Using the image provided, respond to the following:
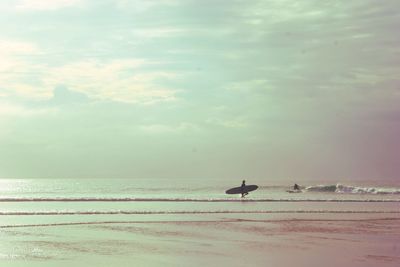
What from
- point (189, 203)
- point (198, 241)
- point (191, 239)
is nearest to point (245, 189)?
point (189, 203)

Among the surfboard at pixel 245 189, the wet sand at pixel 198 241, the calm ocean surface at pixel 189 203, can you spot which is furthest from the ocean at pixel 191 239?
the surfboard at pixel 245 189

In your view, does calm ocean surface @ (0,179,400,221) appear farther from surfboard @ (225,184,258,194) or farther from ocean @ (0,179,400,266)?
ocean @ (0,179,400,266)

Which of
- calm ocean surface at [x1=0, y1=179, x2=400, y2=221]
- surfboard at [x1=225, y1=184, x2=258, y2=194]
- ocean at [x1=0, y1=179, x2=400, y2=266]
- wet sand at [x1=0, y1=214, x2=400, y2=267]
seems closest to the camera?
wet sand at [x1=0, y1=214, x2=400, y2=267]

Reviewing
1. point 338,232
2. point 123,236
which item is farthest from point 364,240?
point 123,236

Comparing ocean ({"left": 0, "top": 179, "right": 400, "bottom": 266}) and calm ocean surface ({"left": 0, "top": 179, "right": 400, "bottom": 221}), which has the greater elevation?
calm ocean surface ({"left": 0, "top": 179, "right": 400, "bottom": 221})

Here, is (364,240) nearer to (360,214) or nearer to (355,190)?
(360,214)

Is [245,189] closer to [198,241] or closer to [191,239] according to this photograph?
[191,239]

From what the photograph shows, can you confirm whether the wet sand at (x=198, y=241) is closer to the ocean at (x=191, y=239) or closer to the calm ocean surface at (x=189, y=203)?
the ocean at (x=191, y=239)

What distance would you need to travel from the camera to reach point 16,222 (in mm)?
29391

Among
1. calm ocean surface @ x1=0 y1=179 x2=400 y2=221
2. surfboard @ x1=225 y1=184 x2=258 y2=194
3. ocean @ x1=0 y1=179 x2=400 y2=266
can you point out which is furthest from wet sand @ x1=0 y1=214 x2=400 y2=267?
surfboard @ x1=225 y1=184 x2=258 y2=194

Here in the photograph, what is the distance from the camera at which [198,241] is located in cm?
2191

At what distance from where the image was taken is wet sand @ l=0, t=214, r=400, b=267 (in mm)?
17609

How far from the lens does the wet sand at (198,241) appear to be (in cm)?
1761

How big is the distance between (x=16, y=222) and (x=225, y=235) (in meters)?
12.3
